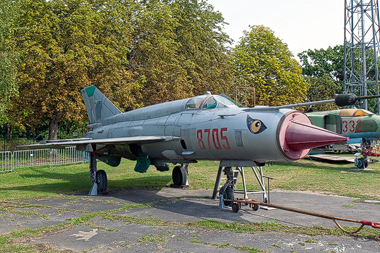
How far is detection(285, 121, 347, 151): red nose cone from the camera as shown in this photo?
7.27 m

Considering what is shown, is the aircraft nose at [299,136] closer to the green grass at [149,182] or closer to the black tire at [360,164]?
the green grass at [149,182]

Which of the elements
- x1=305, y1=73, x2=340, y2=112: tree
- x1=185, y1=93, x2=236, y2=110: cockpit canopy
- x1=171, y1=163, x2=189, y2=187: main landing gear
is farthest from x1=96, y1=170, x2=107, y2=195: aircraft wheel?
x1=305, y1=73, x2=340, y2=112: tree

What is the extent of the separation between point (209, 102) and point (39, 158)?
1565 centimetres

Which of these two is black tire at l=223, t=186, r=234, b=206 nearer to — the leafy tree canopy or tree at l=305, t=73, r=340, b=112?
the leafy tree canopy

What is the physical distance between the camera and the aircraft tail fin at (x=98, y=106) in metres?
15.1

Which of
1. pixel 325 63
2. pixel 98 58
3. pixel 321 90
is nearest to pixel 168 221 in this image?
pixel 98 58

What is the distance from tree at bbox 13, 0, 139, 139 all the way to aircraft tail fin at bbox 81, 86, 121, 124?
698cm

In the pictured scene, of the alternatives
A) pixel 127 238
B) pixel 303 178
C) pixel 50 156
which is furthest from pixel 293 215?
pixel 50 156

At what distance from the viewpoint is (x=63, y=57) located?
71.0 ft

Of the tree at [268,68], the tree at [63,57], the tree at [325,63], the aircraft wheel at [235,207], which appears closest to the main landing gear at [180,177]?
the aircraft wheel at [235,207]

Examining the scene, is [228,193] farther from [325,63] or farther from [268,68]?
[325,63]

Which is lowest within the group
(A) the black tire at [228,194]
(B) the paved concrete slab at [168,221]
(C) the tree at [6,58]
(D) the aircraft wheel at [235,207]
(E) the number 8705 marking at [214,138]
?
(B) the paved concrete slab at [168,221]

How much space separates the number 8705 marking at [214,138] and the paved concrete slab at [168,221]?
1.73 metres

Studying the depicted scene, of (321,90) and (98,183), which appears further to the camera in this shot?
(321,90)
